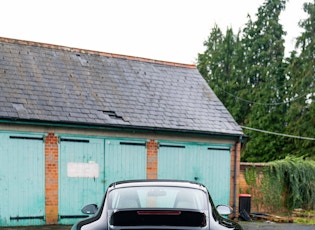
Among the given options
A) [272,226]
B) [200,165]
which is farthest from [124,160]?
[272,226]

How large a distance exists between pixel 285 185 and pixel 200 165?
4.51m

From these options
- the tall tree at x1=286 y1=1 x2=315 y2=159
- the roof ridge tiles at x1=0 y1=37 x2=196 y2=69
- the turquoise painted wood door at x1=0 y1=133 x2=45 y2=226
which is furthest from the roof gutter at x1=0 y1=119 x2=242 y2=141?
the tall tree at x1=286 y1=1 x2=315 y2=159

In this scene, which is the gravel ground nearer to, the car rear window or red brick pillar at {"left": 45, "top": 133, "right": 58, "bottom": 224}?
red brick pillar at {"left": 45, "top": 133, "right": 58, "bottom": 224}

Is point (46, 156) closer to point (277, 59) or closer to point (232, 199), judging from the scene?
point (232, 199)

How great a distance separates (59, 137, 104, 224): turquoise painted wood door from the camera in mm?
13977

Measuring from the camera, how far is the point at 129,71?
1797cm

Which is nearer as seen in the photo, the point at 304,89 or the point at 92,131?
the point at 92,131

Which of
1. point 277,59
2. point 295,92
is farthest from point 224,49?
point 295,92

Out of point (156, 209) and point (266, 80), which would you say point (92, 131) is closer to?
point (156, 209)

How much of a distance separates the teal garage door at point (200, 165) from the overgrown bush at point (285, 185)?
1.90 meters

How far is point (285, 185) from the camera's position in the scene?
18.8 metres

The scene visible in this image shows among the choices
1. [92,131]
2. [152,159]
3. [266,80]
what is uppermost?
[266,80]

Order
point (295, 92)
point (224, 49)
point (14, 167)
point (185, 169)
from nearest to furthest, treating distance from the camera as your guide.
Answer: point (14, 167) < point (185, 169) < point (295, 92) < point (224, 49)

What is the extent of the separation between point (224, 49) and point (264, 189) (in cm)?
2870
